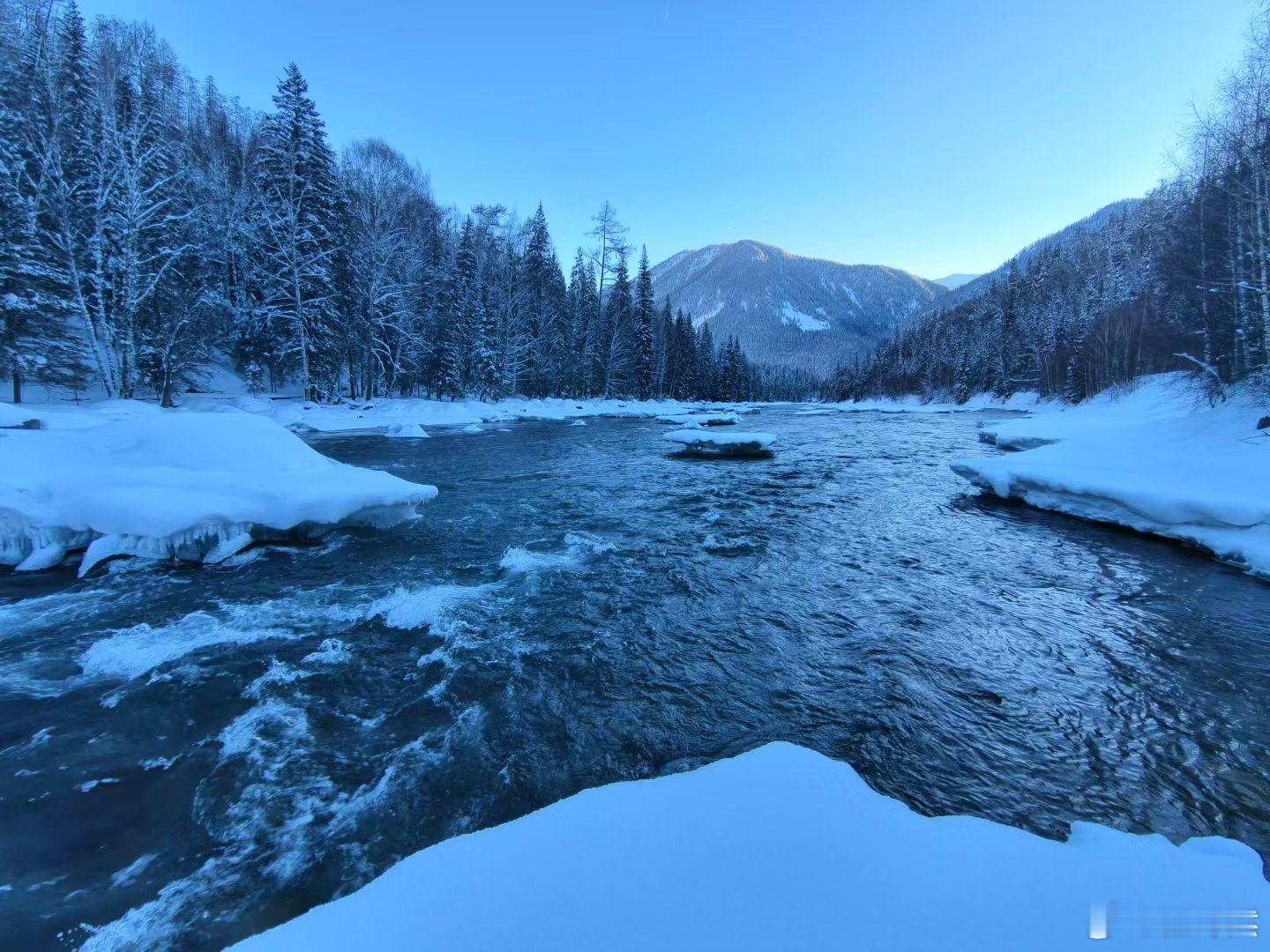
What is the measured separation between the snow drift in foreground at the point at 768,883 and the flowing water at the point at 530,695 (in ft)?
3.82


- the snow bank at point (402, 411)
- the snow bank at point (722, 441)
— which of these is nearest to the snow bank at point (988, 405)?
the snow bank at point (402, 411)

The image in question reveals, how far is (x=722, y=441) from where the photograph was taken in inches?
764

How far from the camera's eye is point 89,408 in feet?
60.4

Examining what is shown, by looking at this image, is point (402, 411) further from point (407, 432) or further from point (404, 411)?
point (407, 432)

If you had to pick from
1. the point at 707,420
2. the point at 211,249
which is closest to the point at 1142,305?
the point at 707,420

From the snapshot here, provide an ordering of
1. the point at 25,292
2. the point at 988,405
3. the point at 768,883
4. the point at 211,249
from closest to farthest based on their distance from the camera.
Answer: the point at 768,883, the point at 25,292, the point at 211,249, the point at 988,405

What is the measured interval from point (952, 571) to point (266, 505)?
1055cm

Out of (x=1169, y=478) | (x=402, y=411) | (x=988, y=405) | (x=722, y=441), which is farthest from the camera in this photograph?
(x=988, y=405)

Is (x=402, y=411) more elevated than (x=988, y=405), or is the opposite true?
(x=988, y=405)

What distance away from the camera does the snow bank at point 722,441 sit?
19.5 metres

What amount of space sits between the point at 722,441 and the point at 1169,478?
12036mm

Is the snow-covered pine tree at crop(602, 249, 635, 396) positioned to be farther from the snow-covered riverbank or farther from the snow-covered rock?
the snow-covered riverbank

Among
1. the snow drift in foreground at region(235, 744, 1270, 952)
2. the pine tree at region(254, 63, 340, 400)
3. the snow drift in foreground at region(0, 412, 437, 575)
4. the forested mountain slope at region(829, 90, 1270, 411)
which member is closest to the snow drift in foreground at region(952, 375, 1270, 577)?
the forested mountain slope at region(829, 90, 1270, 411)

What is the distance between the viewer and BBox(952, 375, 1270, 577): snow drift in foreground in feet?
26.2
